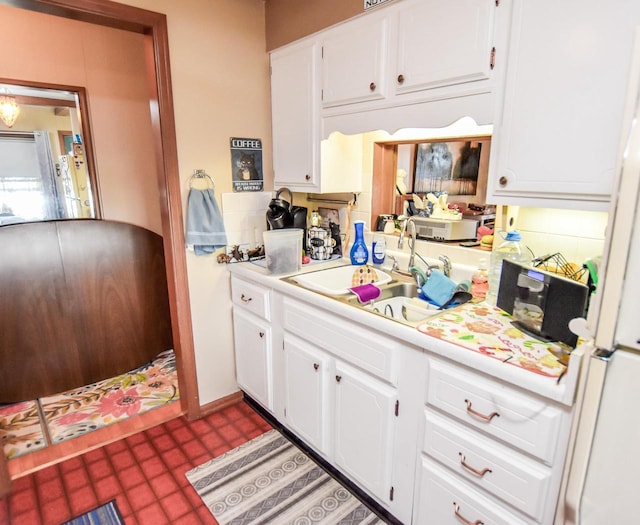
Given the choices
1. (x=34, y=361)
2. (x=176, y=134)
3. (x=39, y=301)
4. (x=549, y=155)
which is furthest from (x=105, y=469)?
(x=549, y=155)

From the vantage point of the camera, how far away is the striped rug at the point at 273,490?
168 centimetres

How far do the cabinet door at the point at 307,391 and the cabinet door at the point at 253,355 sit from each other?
0.57ft

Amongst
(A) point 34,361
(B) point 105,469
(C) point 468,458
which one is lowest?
(B) point 105,469

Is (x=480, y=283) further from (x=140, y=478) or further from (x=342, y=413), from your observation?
(x=140, y=478)

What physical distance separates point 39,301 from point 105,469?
118 centimetres

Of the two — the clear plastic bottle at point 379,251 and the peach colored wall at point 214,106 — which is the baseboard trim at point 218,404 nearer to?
the peach colored wall at point 214,106

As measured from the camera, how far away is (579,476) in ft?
2.86

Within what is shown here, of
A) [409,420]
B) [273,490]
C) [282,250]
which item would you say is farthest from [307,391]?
[282,250]

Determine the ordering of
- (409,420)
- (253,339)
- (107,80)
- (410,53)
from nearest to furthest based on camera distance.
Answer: (409,420), (410,53), (253,339), (107,80)

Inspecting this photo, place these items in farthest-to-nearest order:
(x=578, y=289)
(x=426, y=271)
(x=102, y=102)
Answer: (x=102, y=102) → (x=426, y=271) → (x=578, y=289)

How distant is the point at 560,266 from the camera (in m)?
1.47

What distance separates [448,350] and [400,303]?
620 mm

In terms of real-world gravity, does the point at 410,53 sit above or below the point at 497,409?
above

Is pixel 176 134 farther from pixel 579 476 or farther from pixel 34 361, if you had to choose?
pixel 579 476
